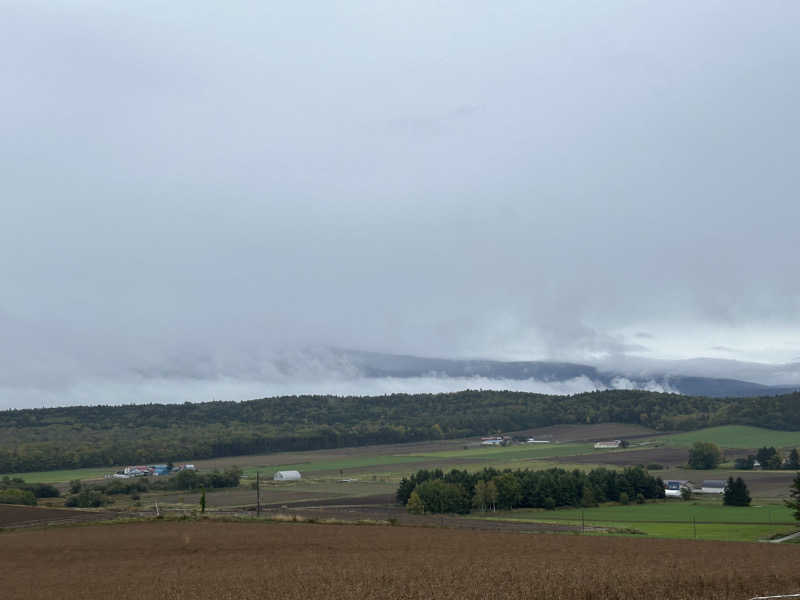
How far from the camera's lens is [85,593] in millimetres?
A: 36562

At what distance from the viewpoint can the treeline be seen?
9794 cm

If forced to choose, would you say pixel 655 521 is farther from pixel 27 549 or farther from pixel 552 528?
pixel 27 549

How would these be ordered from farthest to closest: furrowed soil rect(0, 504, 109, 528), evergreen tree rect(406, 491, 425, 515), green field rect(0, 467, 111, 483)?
green field rect(0, 467, 111, 483) < evergreen tree rect(406, 491, 425, 515) < furrowed soil rect(0, 504, 109, 528)

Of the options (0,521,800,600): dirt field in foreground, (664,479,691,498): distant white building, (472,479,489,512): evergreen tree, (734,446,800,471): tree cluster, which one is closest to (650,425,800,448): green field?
(734,446,800,471): tree cluster

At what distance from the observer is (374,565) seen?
42438 millimetres

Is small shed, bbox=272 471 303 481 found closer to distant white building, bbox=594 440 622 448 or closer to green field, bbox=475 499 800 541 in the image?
green field, bbox=475 499 800 541

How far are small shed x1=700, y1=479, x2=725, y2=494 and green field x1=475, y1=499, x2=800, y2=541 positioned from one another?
10907 millimetres

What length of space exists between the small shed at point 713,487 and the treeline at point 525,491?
11.1m

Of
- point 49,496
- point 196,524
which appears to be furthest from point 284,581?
point 49,496

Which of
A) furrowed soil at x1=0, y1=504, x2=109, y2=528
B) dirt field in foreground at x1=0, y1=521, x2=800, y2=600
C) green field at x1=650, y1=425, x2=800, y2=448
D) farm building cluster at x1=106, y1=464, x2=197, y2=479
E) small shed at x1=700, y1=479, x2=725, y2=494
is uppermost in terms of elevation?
dirt field in foreground at x1=0, y1=521, x2=800, y2=600

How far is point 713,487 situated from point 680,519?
3692 centimetres

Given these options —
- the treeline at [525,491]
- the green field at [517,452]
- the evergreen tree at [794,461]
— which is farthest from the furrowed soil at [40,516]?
the evergreen tree at [794,461]

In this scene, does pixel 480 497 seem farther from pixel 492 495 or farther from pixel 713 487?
pixel 713 487

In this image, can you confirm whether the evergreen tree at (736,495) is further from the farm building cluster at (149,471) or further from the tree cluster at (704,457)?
the farm building cluster at (149,471)
